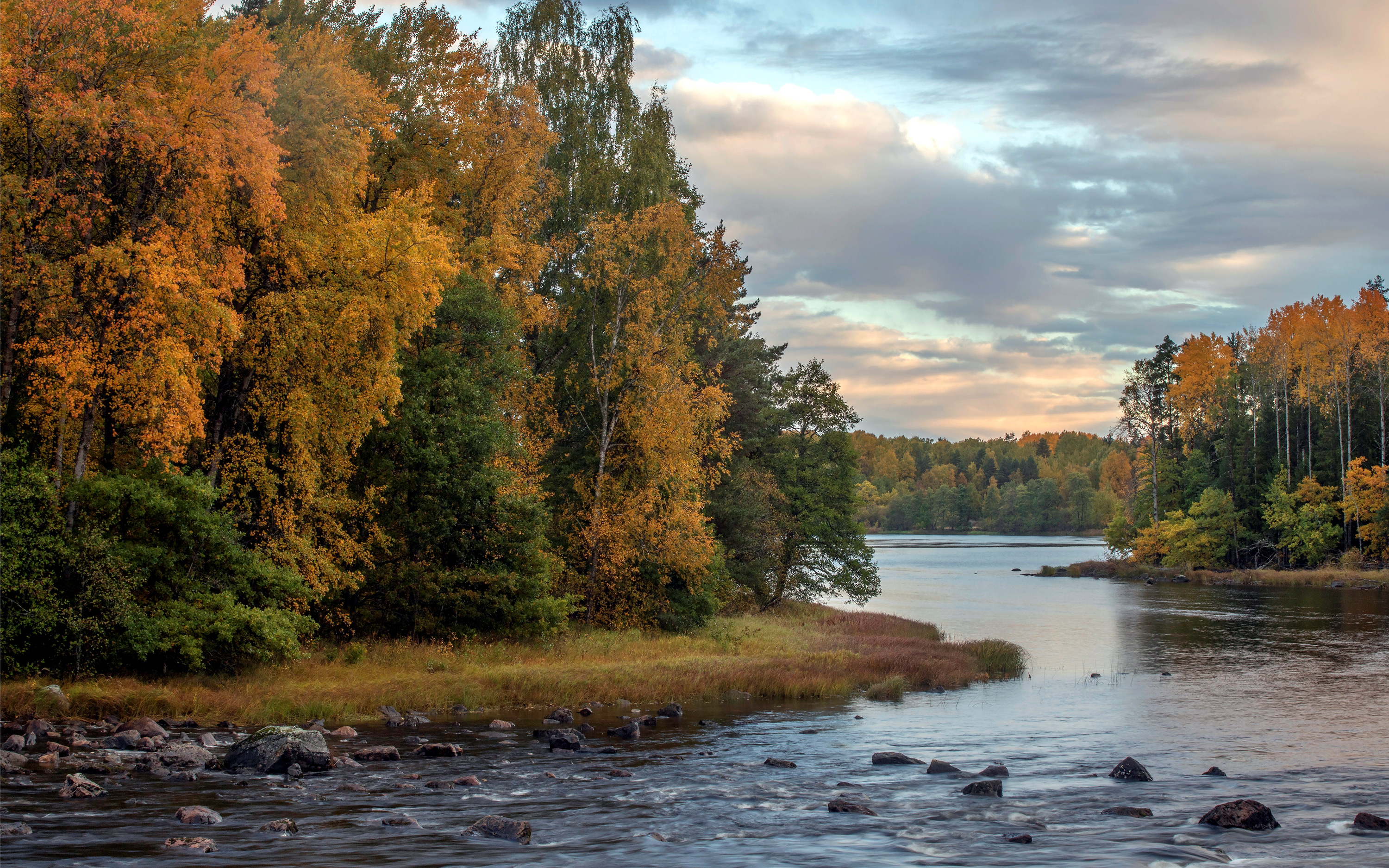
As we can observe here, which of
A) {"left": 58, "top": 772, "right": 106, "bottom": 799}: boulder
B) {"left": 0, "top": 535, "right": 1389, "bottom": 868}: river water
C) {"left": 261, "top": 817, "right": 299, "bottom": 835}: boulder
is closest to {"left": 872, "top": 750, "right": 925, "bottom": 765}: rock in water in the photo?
{"left": 0, "top": 535, "right": 1389, "bottom": 868}: river water

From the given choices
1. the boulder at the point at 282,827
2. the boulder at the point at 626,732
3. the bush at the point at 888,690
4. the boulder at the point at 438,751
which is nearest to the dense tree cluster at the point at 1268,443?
the bush at the point at 888,690

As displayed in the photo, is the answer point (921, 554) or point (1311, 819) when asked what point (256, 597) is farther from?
point (921, 554)

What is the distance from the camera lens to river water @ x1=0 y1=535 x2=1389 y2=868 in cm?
1355

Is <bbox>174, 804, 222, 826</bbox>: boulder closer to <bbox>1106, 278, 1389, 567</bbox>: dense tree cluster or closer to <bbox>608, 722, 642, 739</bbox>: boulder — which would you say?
<bbox>608, 722, 642, 739</bbox>: boulder

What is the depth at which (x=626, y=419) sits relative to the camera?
3719 centimetres

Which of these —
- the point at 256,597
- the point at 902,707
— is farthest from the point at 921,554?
the point at 256,597

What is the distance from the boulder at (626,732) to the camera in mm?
22406

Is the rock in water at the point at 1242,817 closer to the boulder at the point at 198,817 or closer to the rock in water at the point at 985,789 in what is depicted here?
the rock in water at the point at 985,789

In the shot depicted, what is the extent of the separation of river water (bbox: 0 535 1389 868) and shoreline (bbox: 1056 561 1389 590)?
5123 centimetres

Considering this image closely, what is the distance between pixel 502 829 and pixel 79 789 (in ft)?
21.5

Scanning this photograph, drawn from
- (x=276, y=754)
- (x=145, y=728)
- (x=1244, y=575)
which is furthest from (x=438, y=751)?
(x=1244, y=575)

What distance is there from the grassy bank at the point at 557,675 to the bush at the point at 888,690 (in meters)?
0.93

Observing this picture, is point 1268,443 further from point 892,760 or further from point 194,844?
point 194,844

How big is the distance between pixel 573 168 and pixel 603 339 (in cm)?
869
